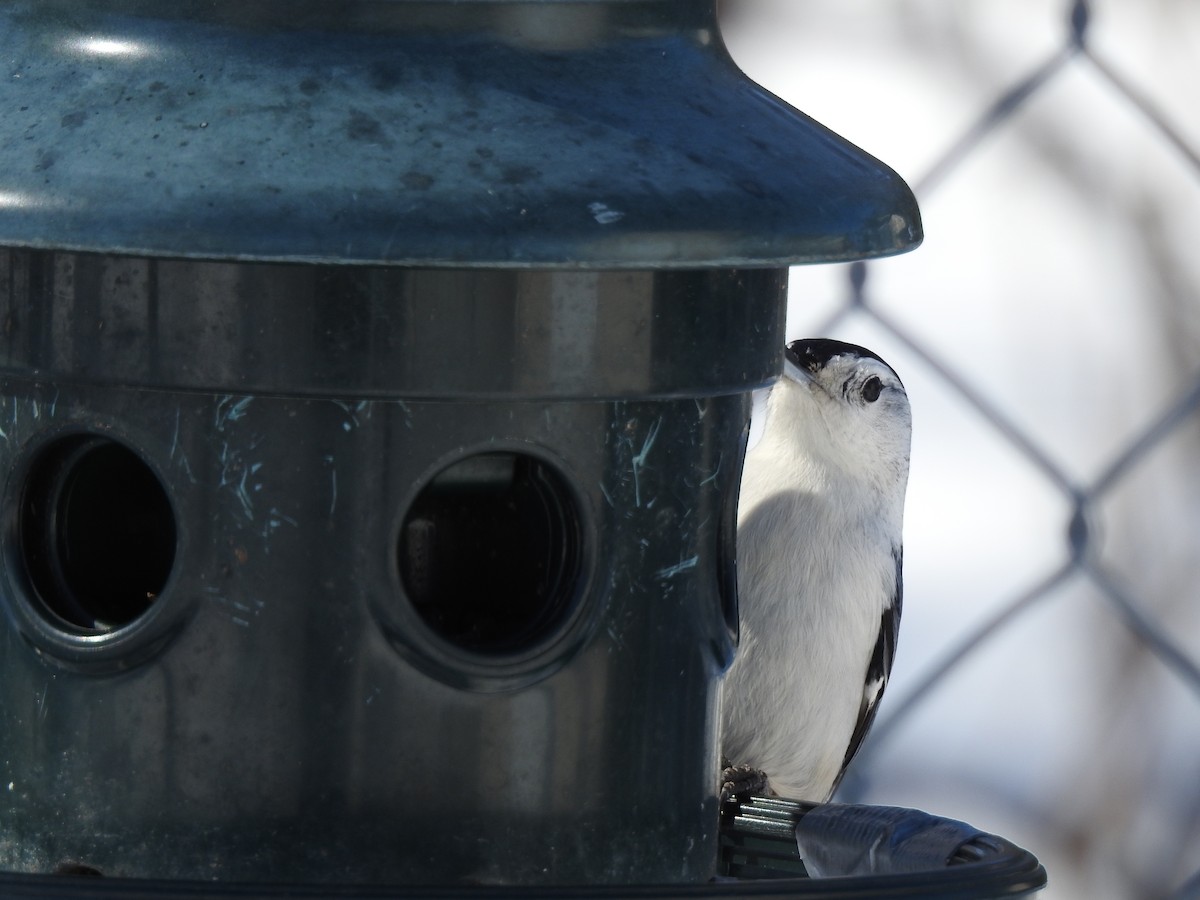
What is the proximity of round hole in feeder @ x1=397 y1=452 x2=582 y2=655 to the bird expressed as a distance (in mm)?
967

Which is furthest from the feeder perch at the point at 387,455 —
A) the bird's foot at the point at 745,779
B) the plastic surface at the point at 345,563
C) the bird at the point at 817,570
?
the bird at the point at 817,570

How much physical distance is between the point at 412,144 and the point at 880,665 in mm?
1576

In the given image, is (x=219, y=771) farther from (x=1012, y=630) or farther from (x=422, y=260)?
(x=1012, y=630)

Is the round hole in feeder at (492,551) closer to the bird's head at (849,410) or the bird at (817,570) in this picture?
the bird at (817,570)

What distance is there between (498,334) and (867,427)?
1341mm

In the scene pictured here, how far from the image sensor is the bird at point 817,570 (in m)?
2.43

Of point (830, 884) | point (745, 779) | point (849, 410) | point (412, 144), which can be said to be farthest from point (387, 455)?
point (849, 410)

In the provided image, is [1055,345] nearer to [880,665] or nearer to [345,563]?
[880,665]

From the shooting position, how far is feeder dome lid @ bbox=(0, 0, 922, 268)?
1058 mm

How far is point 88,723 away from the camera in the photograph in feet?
4.34

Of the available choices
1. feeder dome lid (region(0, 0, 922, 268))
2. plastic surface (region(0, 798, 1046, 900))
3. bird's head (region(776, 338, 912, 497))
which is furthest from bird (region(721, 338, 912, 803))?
feeder dome lid (region(0, 0, 922, 268))

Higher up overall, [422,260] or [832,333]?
[422,260]

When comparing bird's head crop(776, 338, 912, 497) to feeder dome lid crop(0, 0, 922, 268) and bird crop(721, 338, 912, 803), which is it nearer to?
bird crop(721, 338, 912, 803)

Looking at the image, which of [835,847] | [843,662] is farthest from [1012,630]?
[835,847]
